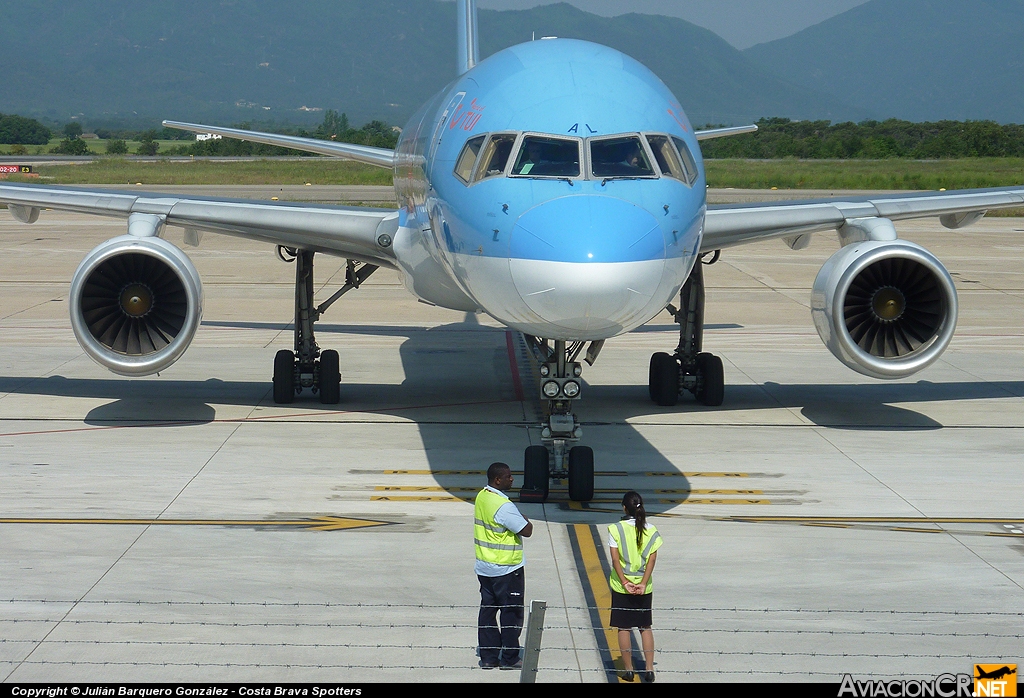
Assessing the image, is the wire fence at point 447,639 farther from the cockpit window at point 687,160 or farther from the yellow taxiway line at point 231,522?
the cockpit window at point 687,160

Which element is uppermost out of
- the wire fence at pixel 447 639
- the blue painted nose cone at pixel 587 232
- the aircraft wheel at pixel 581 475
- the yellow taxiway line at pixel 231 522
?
the blue painted nose cone at pixel 587 232

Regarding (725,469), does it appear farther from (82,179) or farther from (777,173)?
(777,173)

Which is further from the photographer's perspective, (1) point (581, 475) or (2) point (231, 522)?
(1) point (581, 475)

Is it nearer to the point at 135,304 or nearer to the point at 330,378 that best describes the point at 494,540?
the point at 135,304

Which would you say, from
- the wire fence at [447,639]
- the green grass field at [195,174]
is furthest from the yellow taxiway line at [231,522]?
the green grass field at [195,174]

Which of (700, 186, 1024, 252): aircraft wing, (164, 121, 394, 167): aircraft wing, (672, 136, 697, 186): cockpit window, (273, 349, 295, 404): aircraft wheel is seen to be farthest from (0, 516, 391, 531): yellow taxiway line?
(164, 121, 394, 167): aircraft wing

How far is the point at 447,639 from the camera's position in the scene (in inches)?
326

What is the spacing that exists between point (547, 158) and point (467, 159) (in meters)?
1.06

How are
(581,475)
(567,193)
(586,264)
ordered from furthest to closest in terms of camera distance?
(581,475) < (567,193) < (586,264)

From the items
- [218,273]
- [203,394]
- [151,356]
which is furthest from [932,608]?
[218,273]

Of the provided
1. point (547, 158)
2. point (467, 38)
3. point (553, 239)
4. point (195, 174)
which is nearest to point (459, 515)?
point (553, 239)

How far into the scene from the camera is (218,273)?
32281 mm

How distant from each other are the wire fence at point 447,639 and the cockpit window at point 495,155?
4.06 meters

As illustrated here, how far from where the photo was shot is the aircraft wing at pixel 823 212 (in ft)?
49.6
